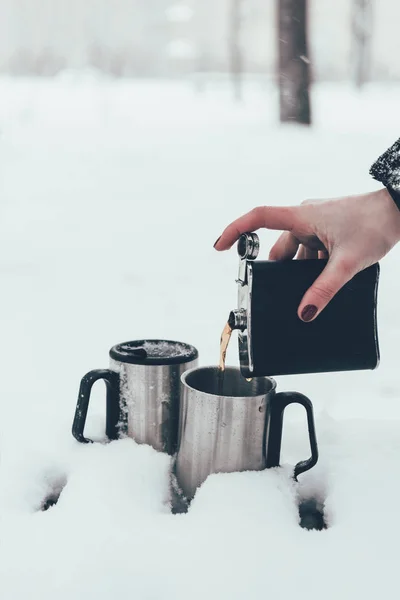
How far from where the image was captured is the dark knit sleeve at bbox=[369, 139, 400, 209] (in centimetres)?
130

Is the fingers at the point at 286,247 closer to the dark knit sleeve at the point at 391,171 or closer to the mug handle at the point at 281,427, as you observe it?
the dark knit sleeve at the point at 391,171

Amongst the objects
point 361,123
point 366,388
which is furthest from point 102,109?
point 366,388

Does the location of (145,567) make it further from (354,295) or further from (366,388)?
(366,388)

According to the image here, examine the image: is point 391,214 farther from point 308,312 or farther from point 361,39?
point 361,39

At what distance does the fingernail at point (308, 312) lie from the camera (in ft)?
3.85

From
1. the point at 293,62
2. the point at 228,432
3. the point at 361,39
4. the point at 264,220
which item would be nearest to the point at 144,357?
the point at 228,432

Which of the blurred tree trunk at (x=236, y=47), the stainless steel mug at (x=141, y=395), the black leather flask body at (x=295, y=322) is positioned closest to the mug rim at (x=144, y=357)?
the stainless steel mug at (x=141, y=395)

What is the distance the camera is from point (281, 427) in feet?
4.27

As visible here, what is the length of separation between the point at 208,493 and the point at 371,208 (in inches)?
26.0

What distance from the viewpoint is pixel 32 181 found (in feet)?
16.2

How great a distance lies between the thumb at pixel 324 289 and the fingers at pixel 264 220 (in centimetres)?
18

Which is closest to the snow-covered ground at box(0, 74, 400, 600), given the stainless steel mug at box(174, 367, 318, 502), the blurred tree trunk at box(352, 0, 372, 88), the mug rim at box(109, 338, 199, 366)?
the stainless steel mug at box(174, 367, 318, 502)

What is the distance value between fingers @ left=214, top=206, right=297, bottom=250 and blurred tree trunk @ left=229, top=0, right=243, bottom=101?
9.86m

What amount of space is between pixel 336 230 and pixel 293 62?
17.6 ft
